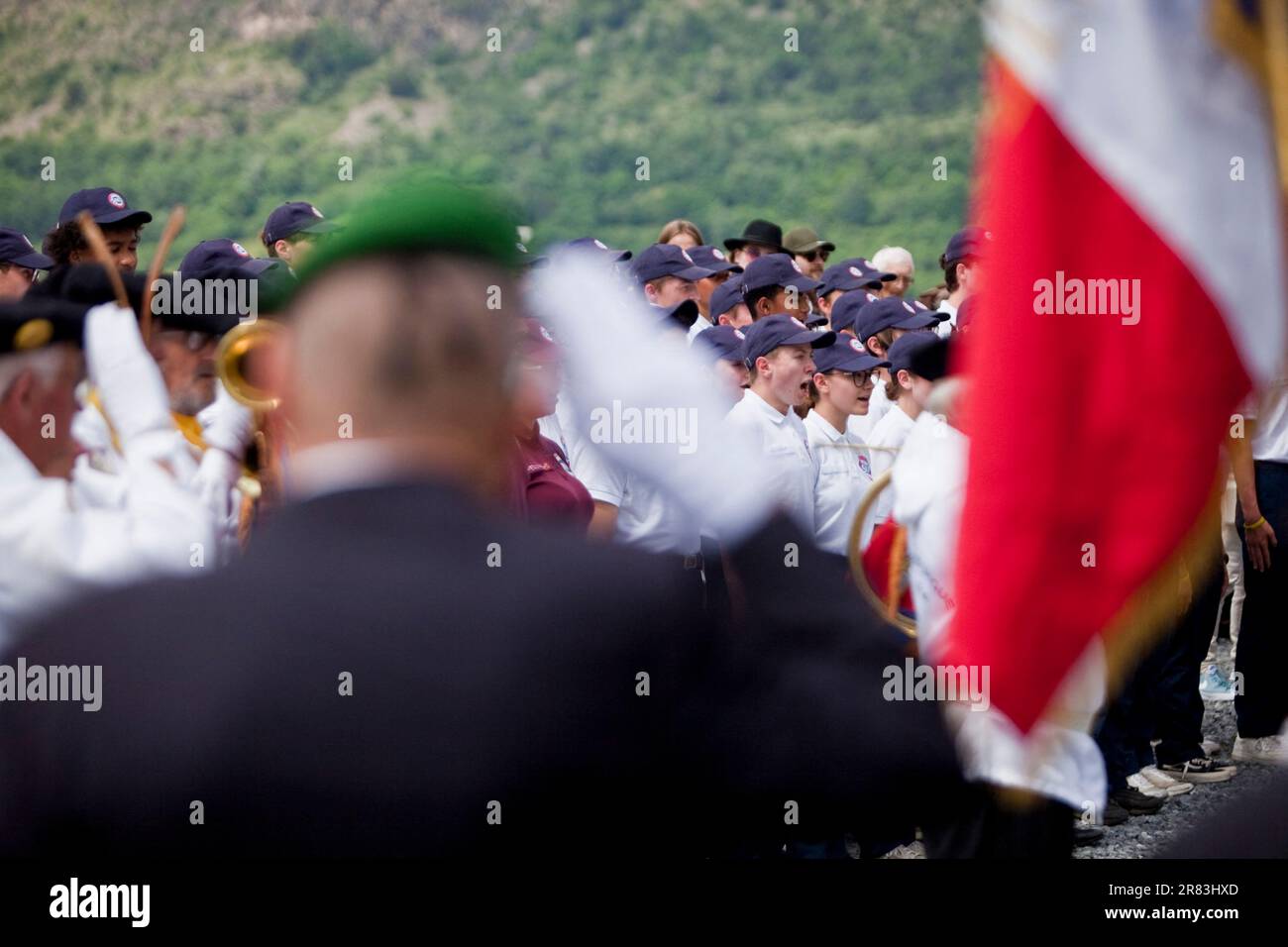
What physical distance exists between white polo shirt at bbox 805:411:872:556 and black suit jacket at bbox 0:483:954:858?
3.89 metres

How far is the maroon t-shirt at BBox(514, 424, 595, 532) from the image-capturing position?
5207 mm

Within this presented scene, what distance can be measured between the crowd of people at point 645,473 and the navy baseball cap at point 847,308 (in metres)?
0.02

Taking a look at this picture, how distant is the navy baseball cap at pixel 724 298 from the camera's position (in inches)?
303

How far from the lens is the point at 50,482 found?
3713 millimetres

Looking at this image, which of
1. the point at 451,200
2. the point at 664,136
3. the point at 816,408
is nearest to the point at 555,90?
the point at 664,136

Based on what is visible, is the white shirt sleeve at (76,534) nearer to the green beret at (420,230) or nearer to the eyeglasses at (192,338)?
the eyeglasses at (192,338)

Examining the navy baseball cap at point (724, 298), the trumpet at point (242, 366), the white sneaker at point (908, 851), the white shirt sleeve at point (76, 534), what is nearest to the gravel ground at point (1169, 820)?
the white sneaker at point (908, 851)

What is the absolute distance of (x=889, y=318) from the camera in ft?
25.3

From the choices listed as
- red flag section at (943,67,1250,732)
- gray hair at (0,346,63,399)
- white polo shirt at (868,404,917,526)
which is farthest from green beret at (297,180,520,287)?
white polo shirt at (868,404,917,526)

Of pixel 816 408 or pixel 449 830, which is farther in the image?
pixel 816 408

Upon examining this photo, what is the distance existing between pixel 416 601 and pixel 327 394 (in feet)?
0.68

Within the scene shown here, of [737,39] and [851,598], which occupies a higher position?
[737,39]

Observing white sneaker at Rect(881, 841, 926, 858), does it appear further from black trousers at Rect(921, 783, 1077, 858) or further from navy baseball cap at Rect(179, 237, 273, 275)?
navy baseball cap at Rect(179, 237, 273, 275)
